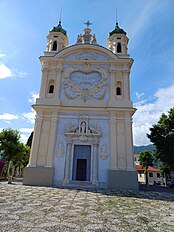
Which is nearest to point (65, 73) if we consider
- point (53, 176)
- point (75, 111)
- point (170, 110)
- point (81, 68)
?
point (81, 68)

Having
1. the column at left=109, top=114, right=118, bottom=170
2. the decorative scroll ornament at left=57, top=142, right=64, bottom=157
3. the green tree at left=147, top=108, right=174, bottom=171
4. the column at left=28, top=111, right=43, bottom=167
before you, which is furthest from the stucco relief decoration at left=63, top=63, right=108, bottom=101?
the green tree at left=147, top=108, right=174, bottom=171

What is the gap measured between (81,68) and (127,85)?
16.2 ft

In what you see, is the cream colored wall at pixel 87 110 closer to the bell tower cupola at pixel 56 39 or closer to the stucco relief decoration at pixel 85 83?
the stucco relief decoration at pixel 85 83

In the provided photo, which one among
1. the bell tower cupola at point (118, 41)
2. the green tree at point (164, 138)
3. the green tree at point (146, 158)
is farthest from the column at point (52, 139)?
the green tree at point (146, 158)

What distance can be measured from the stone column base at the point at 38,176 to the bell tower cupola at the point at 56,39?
12.7m

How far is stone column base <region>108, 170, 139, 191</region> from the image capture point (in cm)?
1370

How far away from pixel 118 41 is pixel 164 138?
12832 millimetres

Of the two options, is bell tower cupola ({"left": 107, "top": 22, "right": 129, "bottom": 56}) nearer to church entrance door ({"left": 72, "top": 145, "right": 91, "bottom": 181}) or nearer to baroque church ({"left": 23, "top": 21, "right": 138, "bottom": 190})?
baroque church ({"left": 23, "top": 21, "right": 138, "bottom": 190})

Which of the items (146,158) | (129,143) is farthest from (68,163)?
(146,158)

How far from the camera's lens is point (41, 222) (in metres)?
4.48

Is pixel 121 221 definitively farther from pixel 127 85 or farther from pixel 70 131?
pixel 127 85

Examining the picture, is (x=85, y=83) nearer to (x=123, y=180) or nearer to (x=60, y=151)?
(x=60, y=151)

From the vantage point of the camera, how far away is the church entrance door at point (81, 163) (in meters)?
14.8

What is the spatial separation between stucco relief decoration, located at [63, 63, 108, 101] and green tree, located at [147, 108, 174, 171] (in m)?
10.2
